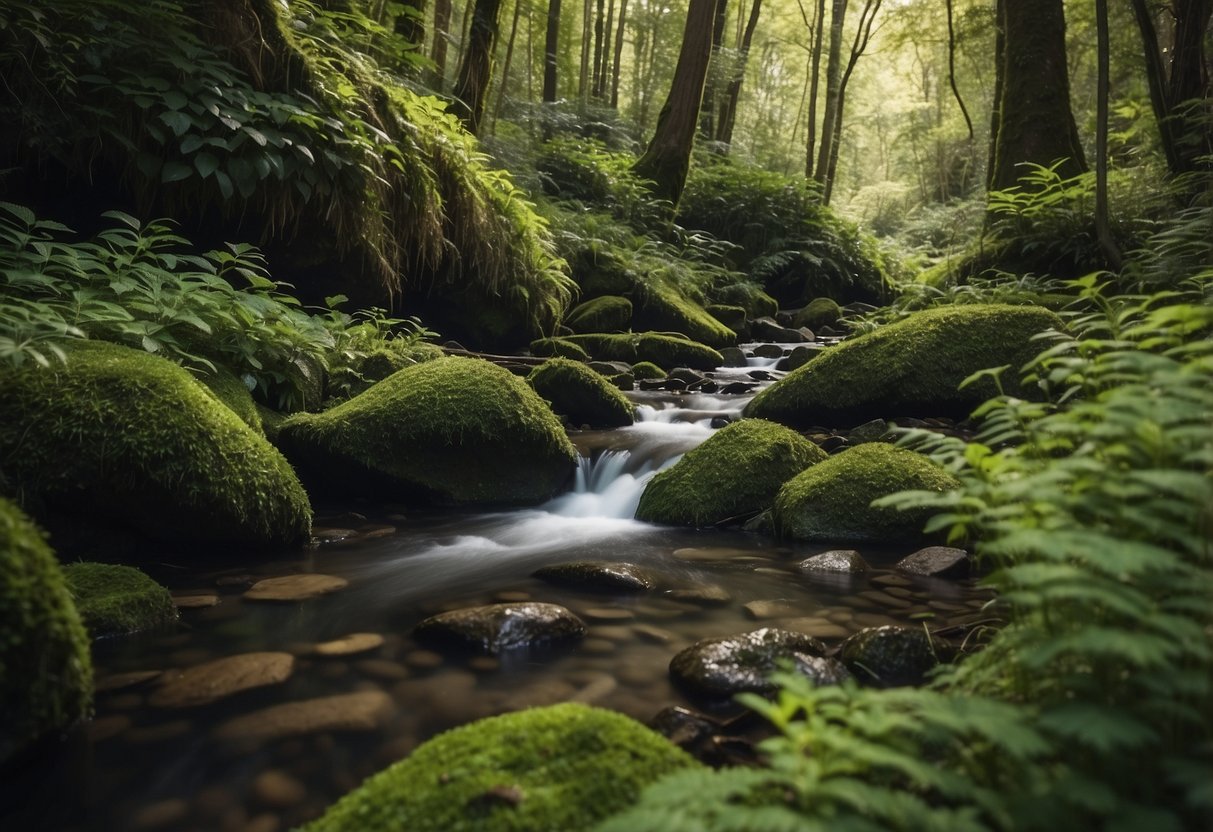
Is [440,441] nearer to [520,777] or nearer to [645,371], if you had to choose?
[520,777]

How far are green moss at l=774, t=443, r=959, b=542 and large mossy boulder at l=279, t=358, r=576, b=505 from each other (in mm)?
2177

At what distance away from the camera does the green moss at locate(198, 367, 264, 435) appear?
491 cm

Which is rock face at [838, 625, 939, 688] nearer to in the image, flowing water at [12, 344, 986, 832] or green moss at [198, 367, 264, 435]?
flowing water at [12, 344, 986, 832]

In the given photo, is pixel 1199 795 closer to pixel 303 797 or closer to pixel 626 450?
pixel 303 797

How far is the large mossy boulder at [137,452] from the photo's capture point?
143 inches

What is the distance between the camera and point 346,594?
151 inches

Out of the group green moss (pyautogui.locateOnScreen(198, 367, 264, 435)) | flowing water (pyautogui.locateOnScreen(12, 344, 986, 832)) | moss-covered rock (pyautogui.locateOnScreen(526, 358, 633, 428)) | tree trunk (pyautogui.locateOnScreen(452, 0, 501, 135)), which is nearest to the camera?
flowing water (pyautogui.locateOnScreen(12, 344, 986, 832))

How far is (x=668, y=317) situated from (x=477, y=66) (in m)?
Answer: 5.02

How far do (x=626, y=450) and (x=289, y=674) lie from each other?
4.26m

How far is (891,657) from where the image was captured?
278cm

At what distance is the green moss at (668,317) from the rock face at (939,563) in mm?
8601

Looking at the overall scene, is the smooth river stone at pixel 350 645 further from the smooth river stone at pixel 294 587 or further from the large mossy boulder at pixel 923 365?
the large mossy boulder at pixel 923 365

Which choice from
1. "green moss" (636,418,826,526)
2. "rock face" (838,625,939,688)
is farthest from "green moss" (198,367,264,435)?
"rock face" (838,625,939,688)

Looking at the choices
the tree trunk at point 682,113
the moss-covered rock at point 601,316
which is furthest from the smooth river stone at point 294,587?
the tree trunk at point 682,113
